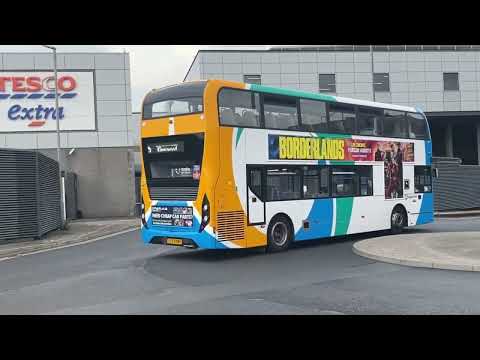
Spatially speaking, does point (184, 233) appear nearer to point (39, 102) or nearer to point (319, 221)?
point (319, 221)

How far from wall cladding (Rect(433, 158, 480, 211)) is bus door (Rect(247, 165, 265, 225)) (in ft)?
65.8

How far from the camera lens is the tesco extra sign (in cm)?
3431

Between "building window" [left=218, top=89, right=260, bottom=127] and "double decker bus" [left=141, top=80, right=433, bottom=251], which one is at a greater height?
"building window" [left=218, top=89, right=260, bottom=127]

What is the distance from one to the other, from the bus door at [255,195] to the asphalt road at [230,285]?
94 cm

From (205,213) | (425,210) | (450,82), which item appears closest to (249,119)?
(205,213)

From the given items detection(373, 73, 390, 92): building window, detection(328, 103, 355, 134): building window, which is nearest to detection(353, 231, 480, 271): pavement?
detection(328, 103, 355, 134): building window

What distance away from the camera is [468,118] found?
4809cm

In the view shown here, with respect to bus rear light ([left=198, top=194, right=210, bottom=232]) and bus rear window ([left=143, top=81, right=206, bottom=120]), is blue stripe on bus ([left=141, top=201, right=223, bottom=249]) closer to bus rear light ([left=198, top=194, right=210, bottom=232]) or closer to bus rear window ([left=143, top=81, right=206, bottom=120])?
bus rear light ([left=198, top=194, right=210, bottom=232])

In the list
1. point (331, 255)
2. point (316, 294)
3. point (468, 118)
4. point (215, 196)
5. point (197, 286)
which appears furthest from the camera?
point (468, 118)

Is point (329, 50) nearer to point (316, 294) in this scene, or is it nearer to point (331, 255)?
point (331, 255)

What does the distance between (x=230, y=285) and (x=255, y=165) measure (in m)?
4.45

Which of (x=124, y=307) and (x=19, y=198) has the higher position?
(x=19, y=198)

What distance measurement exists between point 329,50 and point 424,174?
2729 cm

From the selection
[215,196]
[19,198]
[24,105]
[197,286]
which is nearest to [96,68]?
[24,105]
